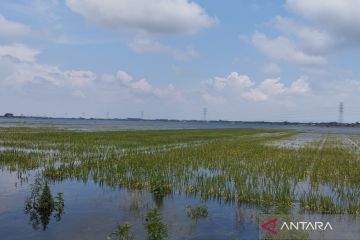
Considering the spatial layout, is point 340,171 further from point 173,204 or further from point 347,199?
point 173,204

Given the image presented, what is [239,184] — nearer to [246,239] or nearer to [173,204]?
[173,204]

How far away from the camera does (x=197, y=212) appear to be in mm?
11344

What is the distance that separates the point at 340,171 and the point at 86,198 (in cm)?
1251

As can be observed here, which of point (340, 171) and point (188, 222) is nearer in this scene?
point (188, 222)

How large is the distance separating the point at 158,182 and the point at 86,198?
2.77m

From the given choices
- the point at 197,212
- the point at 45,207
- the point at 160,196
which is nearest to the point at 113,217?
the point at 45,207

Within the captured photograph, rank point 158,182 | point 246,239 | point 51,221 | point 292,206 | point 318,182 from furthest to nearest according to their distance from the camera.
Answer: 1. point 318,182
2. point 158,182
3. point 292,206
4. point 51,221
5. point 246,239

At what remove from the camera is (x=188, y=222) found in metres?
10.8

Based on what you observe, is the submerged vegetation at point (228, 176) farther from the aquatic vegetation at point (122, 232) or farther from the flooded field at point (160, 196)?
the aquatic vegetation at point (122, 232)

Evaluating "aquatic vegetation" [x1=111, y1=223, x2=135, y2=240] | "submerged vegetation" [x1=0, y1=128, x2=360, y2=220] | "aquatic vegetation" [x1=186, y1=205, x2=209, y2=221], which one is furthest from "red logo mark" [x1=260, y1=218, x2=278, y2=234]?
"aquatic vegetation" [x1=111, y1=223, x2=135, y2=240]

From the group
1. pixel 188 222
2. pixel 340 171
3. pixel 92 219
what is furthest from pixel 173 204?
pixel 340 171

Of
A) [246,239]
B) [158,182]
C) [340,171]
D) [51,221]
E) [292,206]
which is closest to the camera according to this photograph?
[246,239]

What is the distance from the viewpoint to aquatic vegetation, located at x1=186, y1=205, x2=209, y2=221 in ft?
36.9

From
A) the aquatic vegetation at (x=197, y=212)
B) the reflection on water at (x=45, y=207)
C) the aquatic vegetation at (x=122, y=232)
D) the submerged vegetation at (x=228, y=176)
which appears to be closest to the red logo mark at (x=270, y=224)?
the submerged vegetation at (x=228, y=176)
